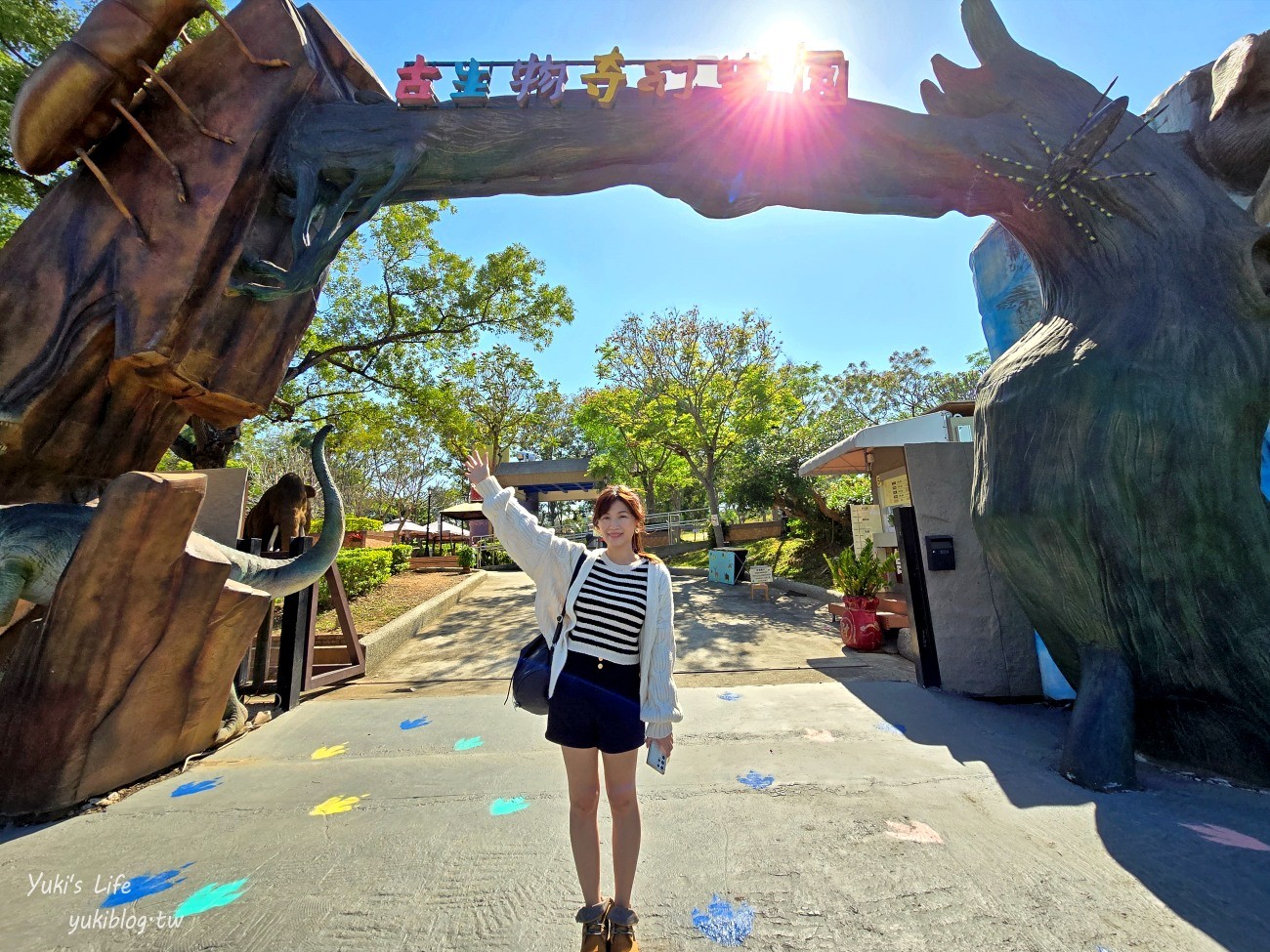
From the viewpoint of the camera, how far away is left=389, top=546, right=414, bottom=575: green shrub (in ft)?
54.3

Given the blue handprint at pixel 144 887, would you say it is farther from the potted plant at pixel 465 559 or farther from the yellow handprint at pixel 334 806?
the potted plant at pixel 465 559

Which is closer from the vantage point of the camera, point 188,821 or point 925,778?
point 188,821

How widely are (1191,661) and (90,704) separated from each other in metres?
5.66

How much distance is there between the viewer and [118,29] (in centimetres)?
298

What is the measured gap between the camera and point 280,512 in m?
6.85

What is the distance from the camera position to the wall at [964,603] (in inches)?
174

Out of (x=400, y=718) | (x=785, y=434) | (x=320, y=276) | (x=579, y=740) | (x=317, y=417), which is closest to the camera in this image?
(x=579, y=740)

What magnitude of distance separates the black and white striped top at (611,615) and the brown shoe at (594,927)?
745mm

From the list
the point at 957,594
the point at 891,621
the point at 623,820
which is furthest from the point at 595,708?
the point at 891,621

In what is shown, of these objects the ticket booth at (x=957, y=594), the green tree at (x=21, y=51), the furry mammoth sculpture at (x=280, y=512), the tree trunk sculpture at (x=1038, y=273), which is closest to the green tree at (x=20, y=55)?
the green tree at (x=21, y=51)

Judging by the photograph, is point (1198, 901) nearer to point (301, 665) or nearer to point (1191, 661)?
point (1191, 661)

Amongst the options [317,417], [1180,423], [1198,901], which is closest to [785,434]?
[317,417]

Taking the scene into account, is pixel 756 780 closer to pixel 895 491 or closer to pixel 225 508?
pixel 225 508

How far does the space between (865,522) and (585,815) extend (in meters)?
8.45
